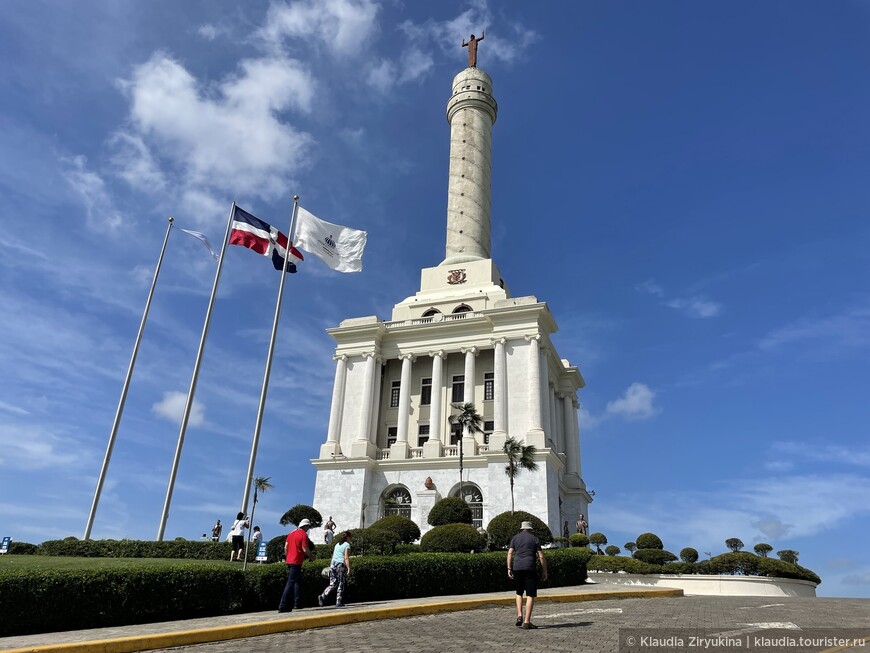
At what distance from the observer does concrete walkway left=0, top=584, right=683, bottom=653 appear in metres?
9.22

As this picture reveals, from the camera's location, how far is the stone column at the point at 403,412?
44156 millimetres

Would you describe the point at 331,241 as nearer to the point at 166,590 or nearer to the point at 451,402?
the point at 451,402

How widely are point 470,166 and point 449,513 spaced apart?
3516 cm

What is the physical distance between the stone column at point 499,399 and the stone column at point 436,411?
393 cm

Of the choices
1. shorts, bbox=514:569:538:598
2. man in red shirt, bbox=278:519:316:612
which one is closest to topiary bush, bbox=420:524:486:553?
man in red shirt, bbox=278:519:316:612

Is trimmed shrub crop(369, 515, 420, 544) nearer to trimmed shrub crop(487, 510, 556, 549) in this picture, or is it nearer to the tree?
trimmed shrub crop(487, 510, 556, 549)

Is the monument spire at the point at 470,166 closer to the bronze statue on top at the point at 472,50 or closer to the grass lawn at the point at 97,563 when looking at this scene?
the bronze statue on top at the point at 472,50

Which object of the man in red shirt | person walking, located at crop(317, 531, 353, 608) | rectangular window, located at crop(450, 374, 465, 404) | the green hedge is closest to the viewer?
the green hedge

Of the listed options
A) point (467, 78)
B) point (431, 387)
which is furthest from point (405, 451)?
point (467, 78)

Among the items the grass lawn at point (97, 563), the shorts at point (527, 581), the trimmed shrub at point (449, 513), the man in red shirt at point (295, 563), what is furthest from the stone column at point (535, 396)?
the shorts at point (527, 581)

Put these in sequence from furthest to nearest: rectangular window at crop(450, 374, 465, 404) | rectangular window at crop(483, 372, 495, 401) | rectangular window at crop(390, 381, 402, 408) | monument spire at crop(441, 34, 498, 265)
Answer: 1. monument spire at crop(441, 34, 498, 265)
2. rectangular window at crop(390, 381, 402, 408)
3. rectangular window at crop(450, 374, 465, 404)
4. rectangular window at crop(483, 372, 495, 401)

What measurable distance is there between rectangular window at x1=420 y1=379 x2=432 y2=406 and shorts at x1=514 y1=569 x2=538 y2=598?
117 ft

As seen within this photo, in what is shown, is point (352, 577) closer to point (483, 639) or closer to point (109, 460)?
point (483, 639)

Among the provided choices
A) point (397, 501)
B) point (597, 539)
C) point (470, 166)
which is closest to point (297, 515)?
point (397, 501)
